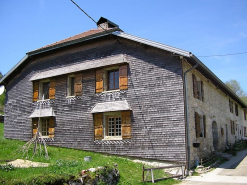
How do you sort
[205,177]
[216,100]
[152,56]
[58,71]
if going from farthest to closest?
[216,100] → [58,71] → [152,56] → [205,177]

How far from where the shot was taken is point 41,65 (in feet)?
61.1

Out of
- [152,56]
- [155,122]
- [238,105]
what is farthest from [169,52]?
[238,105]

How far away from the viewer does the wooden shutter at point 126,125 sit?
14.1 m

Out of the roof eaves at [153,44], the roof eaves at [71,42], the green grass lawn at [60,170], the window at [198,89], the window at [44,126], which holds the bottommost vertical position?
the green grass lawn at [60,170]

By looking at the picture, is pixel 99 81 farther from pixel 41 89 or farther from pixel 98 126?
pixel 41 89

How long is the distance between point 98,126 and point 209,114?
7.62m

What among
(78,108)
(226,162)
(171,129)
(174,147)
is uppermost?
(78,108)

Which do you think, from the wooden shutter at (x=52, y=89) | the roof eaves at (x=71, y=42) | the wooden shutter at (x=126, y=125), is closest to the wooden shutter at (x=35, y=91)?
the wooden shutter at (x=52, y=89)

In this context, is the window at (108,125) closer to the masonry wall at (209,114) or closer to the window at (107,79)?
the window at (107,79)

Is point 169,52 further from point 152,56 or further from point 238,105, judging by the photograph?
point 238,105

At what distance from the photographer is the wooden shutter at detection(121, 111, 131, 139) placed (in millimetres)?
14073

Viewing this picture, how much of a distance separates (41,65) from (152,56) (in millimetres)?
8565

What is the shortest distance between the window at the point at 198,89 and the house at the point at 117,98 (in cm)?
6

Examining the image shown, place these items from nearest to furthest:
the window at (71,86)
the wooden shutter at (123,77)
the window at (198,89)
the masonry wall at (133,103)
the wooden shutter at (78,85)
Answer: the masonry wall at (133,103) → the wooden shutter at (123,77) → the window at (198,89) → the wooden shutter at (78,85) → the window at (71,86)
